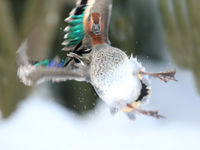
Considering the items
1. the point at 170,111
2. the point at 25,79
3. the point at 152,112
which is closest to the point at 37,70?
the point at 25,79

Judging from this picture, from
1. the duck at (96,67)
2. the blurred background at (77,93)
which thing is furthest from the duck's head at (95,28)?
the blurred background at (77,93)

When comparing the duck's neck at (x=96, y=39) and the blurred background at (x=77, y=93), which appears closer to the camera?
the duck's neck at (x=96, y=39)

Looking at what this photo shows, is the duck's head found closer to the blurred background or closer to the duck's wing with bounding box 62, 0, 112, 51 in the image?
the duck's wing with bounding box 62, 0, 112, 51

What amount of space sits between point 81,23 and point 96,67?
2.4 inches

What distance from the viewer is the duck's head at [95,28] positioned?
0.36 meters

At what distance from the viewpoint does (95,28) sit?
0.36 m

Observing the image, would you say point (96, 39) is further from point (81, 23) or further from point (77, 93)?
point (77, 93)

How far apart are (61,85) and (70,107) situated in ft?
0.20

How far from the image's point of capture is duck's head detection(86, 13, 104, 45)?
1.18 feet

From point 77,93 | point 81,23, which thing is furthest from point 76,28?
point 77,93

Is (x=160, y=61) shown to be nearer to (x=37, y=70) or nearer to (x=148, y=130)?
(x=148, y=130)

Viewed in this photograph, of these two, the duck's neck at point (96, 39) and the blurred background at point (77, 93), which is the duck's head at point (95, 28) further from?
the blurred background at point (77, 93)

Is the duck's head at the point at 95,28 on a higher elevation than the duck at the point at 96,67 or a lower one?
higher

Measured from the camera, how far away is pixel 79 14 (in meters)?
0.38
